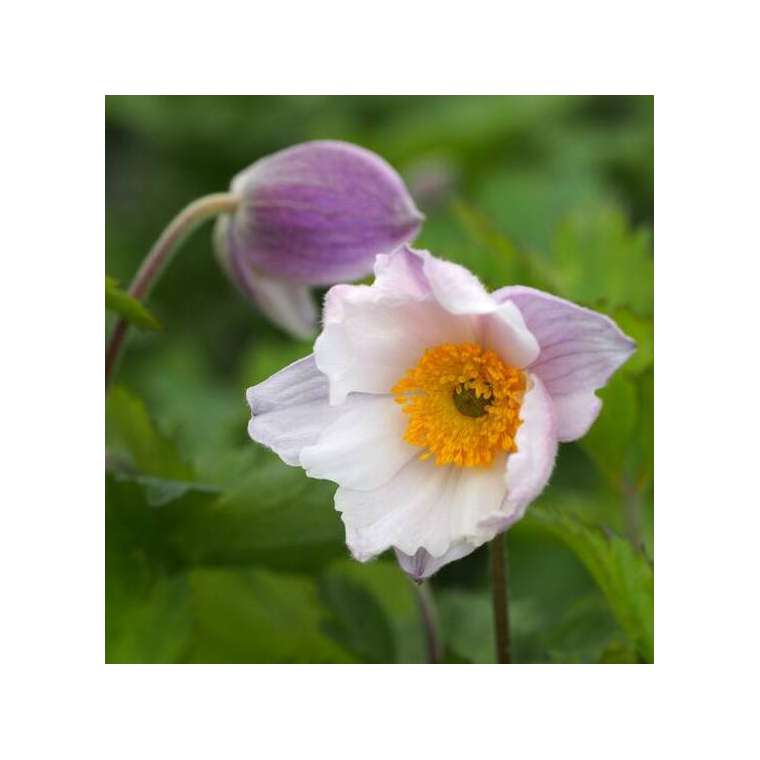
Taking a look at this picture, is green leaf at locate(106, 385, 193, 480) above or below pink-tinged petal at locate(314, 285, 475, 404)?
below

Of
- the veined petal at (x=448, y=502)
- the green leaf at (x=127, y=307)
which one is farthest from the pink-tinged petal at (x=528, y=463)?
the green leaf at (x=127, y=307)

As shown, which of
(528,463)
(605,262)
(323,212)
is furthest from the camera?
(605,262)

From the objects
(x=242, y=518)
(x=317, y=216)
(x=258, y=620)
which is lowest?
(x=258, y=620)

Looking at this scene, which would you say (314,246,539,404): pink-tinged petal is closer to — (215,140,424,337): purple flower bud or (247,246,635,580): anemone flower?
(247,246,635,580): anemone flower

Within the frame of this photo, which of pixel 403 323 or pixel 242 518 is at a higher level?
pixel 403 323

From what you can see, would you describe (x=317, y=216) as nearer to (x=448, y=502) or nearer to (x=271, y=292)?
(x=271, y=292)

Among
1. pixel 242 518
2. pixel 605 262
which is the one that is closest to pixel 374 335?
pixel 242 518

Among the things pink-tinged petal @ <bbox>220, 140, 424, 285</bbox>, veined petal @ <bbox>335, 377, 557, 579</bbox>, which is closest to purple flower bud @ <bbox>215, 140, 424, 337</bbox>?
pink-tinged petal @ <bbox>220, 140, 424, 285</bbox>

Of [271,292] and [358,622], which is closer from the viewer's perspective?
[358,622]
